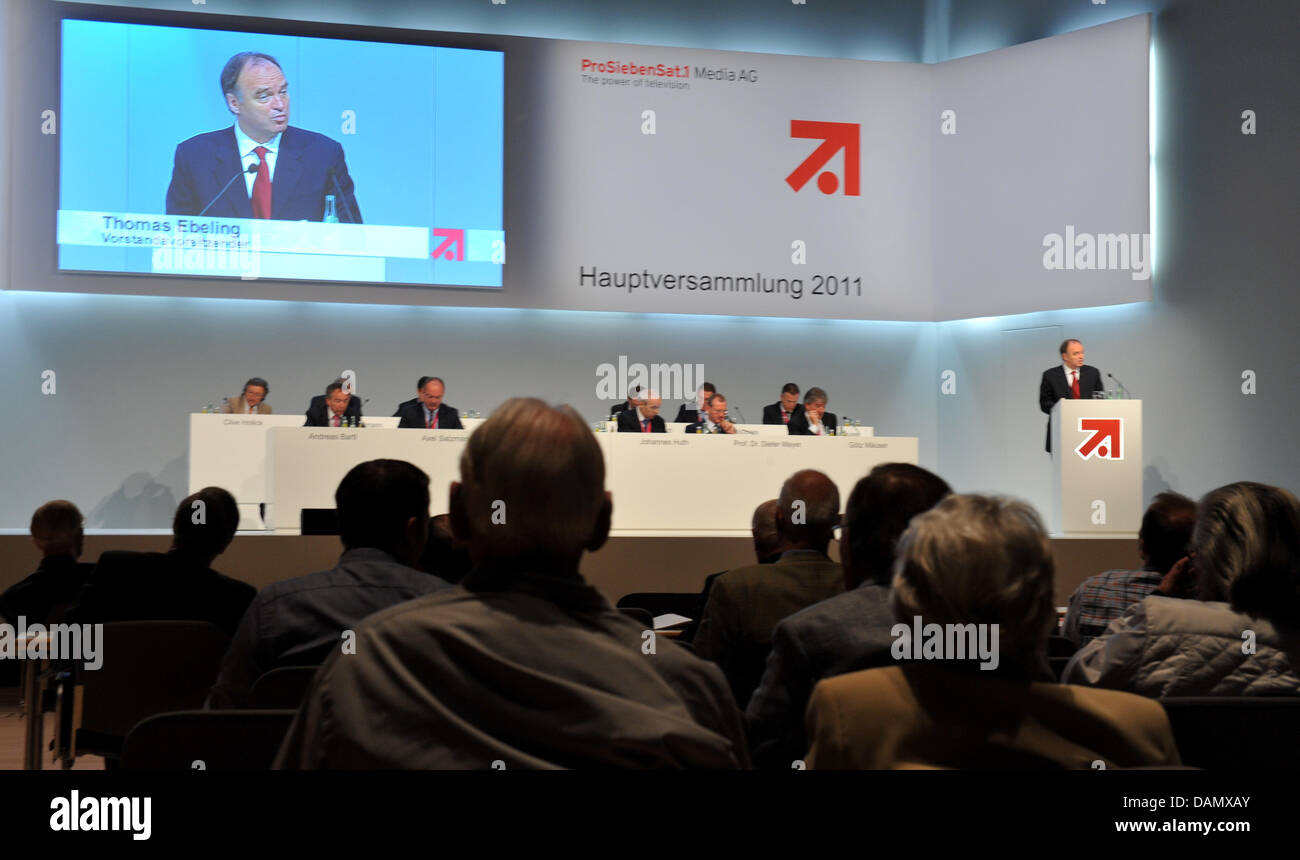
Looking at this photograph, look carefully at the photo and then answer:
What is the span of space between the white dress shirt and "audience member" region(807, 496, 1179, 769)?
771cm

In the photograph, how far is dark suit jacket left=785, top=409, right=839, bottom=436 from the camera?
25.9 feet

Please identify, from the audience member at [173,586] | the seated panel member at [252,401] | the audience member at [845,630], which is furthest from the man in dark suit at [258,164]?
the audience member at [845,630]

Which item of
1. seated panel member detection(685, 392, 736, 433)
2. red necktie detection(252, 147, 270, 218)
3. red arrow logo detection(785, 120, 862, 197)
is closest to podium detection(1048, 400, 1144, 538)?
seated panel member detection(685, 392, 736, 433)

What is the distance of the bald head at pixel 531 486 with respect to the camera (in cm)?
116

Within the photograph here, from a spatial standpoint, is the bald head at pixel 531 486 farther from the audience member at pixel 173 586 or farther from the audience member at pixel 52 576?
the audience member at pixel 52 576

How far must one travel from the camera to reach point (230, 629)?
9.62ft

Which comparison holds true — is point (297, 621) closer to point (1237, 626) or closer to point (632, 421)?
point (1237, 626)

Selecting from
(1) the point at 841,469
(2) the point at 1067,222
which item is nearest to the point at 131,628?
(1) the point at 841,469

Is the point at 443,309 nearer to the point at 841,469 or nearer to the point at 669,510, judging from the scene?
the point at 669,510

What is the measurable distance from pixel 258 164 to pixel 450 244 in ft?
4.89

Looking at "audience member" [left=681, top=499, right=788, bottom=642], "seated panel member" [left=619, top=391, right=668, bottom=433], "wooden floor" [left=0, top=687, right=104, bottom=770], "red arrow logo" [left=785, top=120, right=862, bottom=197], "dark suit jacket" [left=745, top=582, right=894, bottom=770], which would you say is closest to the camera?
"dark suit jacket" [left=745, top=582, right=894, bottom=770]

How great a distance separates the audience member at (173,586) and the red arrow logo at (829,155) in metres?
7.00

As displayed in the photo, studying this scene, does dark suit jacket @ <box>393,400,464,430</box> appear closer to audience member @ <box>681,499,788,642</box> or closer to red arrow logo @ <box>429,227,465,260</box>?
red arrow logo @ <box>429,227,465,260</box>
